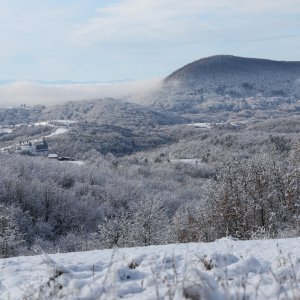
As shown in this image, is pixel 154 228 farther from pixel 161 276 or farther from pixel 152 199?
pixel 161 276

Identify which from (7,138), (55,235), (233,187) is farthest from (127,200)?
(7,138)

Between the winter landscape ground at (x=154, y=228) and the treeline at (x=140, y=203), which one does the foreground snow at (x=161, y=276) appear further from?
the treeline at (x=140, y=203)

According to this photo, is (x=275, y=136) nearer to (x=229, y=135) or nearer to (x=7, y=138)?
(x=229, y=135)

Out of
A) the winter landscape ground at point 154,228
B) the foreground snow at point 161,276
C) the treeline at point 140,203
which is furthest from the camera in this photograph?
the treeline at point 140,203

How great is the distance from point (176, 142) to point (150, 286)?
155m

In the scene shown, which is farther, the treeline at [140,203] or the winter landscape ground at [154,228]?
the treeline at [140,203]

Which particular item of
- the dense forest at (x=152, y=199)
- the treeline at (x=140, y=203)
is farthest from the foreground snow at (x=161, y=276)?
the treeline at (x=140, y=203)

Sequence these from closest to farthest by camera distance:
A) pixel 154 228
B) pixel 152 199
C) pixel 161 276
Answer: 1. pixel 161 276
2. pixel 154 228
3. pixel 152 199

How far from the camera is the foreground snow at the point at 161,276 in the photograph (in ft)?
15.2

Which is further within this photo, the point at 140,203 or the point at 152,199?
the point at 152,199

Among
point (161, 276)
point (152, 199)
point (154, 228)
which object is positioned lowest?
point (152, 199)

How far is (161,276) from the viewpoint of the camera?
21.0 feet

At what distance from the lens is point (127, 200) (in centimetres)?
7019

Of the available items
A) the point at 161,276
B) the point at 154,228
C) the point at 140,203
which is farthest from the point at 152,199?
the point at 161,276
